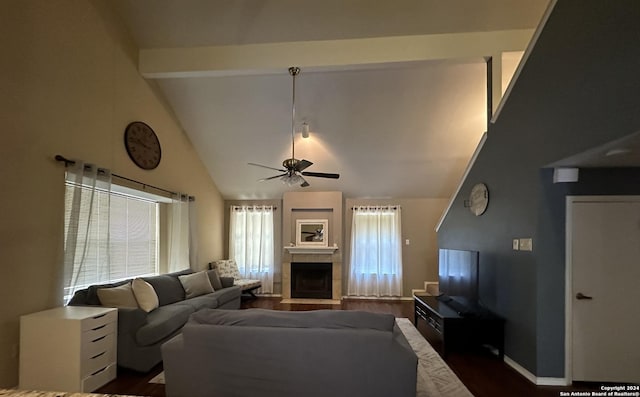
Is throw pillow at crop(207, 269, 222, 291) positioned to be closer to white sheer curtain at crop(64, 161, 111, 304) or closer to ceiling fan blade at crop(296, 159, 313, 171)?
white sheer curtain at crop(64, 161, 111, 304)

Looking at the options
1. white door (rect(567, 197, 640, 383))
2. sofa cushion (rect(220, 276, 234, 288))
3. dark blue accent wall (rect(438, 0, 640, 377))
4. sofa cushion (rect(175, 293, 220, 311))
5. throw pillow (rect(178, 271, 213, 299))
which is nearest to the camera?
dark blue accent wall (rect(438, 0, 640, 377))

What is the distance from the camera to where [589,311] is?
10.3ft

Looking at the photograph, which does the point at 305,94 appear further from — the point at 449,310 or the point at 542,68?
the point at 449,310

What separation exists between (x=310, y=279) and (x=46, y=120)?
5.33 meters

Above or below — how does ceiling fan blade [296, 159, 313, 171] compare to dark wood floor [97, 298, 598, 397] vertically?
above

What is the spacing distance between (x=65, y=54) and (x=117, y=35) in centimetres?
94

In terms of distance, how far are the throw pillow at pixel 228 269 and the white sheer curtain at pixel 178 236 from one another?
1086mm

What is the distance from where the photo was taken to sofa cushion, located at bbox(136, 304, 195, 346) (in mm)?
3297

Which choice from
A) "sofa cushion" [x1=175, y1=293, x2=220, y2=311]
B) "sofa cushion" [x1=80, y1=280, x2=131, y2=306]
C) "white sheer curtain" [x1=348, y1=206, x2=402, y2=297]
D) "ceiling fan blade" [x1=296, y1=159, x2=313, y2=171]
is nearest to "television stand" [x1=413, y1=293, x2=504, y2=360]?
"ceiling fan blade" [x1=296, y1=159, x2=313, y2=171]

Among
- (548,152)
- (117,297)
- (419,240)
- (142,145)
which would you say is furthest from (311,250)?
(548,152)

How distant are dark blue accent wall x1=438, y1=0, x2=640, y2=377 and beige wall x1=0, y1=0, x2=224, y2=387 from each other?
185 inches

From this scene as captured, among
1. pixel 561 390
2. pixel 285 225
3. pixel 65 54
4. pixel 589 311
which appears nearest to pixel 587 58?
pixel 589 311

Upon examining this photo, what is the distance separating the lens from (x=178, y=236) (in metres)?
5.70

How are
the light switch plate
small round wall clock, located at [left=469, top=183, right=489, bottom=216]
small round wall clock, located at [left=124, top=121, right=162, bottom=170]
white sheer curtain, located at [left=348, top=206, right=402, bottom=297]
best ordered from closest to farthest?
the light switch plate
small round wall clock, located at [left=469, top=183, right=489, bottom=216]
small round wall clock, located at [left=124, top=121, right=162, bottom=170]
white sheer curtain, located at [left=348, top=206, right=402, bottom=297]
